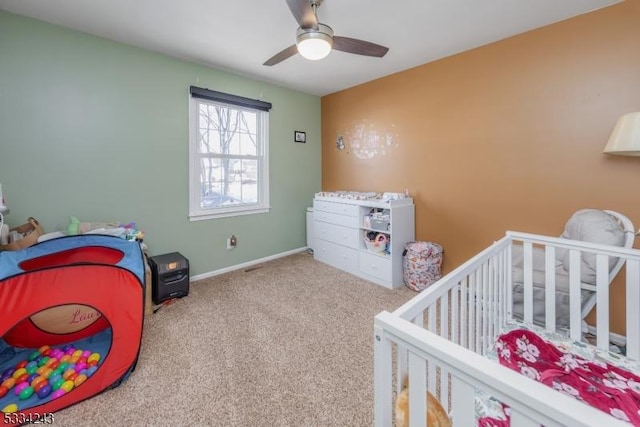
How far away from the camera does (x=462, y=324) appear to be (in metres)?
1.23

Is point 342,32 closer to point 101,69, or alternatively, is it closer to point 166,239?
point 101,69

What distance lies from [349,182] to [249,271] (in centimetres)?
185

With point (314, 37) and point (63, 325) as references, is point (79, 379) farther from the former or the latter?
point (314, 37)

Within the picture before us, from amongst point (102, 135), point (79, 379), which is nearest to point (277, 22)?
point (102, 135)

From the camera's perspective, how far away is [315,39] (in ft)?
5.75

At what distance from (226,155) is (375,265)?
87.4 inches

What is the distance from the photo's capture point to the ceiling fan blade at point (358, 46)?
1932mm

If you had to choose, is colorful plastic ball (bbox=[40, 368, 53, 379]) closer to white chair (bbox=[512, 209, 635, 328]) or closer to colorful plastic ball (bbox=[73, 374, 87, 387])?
colorful plastic ball (bbox=[73, 374, 87, 387])

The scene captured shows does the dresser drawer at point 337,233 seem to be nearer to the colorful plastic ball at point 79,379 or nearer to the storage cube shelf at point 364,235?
the storage cube shelf at point 364,235

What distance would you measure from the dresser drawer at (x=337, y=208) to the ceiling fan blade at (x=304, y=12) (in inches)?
76.6

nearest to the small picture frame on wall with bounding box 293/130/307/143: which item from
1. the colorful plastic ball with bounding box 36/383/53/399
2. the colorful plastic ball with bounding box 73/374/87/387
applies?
the colorful plastic ball with bounding box 73/374/87/387

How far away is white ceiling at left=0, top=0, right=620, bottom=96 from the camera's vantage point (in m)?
1.97

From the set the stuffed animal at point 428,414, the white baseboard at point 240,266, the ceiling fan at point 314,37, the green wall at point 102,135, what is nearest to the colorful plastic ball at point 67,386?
the green wall at point 102,135

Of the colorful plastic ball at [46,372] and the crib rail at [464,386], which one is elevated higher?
the crib rail at [464,386]
